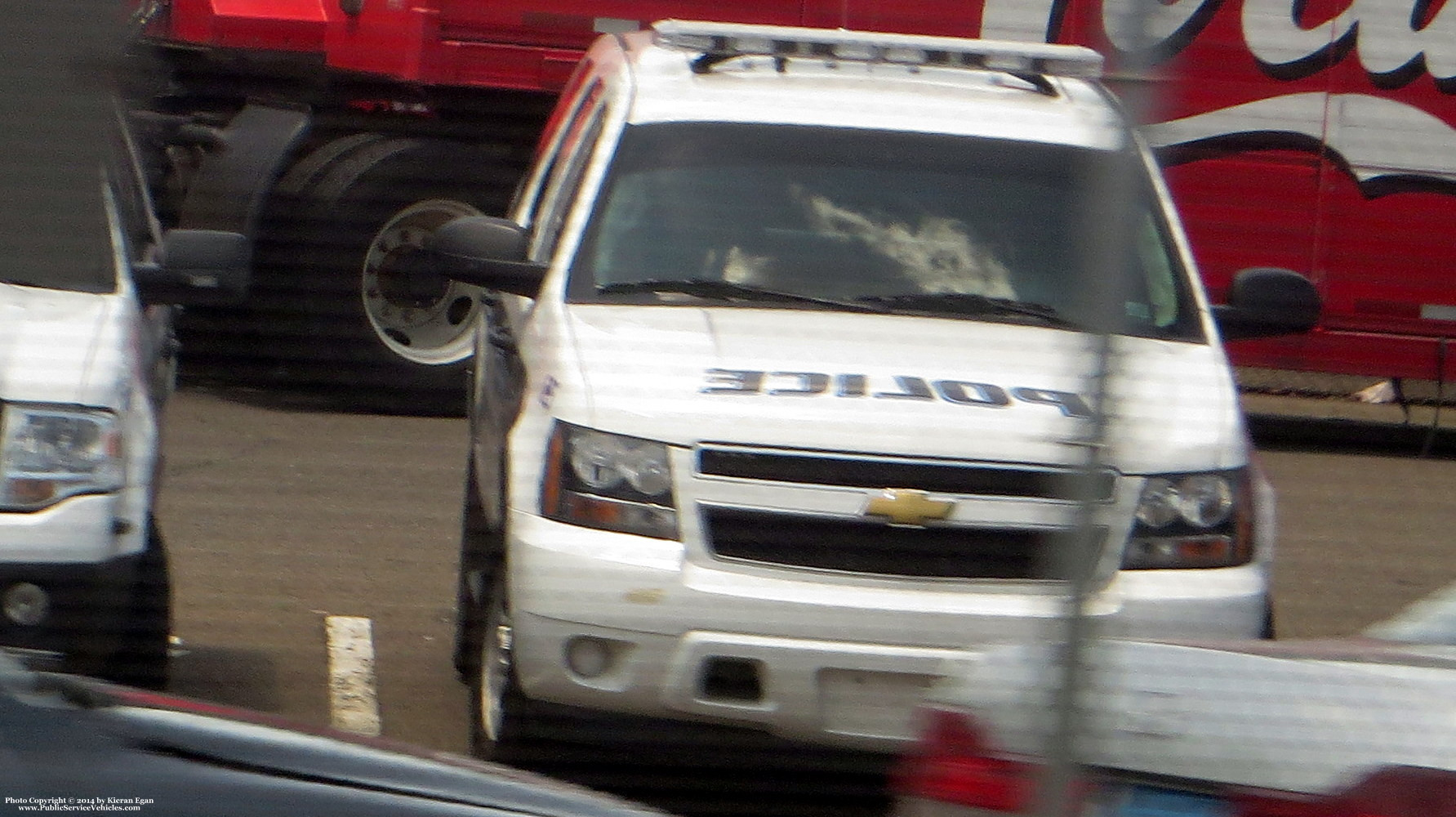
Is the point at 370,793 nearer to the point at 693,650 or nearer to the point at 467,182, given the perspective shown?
the point at 693,650

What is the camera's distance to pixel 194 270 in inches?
173

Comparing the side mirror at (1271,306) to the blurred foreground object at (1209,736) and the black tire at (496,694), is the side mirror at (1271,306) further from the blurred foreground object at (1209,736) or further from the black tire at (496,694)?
the blurred foreground object at (1209,736)

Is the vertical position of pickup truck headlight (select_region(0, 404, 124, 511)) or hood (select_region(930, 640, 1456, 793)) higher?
hood (select_region(930, 640, 1456, 793))

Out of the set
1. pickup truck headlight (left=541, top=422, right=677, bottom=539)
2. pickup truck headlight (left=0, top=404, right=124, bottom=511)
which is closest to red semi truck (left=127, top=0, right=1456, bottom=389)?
pickup truck headlight (left=0, top=404, right=124, bottom=511)

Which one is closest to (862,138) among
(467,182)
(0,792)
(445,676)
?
(445,676)

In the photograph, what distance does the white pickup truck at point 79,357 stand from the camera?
12.1 feet

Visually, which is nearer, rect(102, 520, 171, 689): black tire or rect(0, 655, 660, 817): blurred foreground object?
rect(0, 655, 660, 817): blurred foreground object

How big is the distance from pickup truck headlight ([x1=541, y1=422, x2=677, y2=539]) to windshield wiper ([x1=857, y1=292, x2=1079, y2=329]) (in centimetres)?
77

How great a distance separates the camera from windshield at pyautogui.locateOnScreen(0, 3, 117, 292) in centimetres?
425

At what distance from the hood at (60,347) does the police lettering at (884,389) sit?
114 centimetres

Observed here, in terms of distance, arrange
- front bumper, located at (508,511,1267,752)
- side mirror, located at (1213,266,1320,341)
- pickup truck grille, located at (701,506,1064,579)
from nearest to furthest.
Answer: front bumper, located at (508,511,1267,752), pickup truck grille, located at (701,506,1064,579), side mirror, located at (1213,266,1320,341)

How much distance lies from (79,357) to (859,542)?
1503 millimetres

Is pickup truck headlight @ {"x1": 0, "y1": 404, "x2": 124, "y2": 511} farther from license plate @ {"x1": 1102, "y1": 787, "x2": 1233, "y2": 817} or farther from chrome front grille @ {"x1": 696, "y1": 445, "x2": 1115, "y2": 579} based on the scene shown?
license plate @ {"x1": 1102, "y1": 787, "x2": 1233, "y2": 817}

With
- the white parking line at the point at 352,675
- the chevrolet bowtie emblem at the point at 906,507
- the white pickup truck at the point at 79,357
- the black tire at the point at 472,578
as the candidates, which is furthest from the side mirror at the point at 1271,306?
the white pickup truck at the point at 79,357
